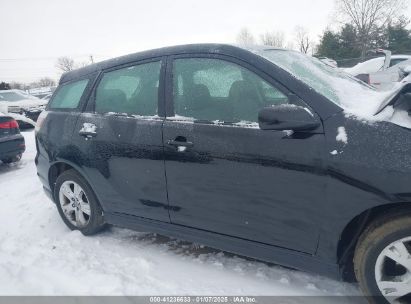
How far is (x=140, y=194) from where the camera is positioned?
9.95 feet

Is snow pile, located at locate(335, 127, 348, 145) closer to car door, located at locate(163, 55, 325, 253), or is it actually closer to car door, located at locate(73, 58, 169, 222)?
car door, located at locate(163, 55, 325, 253)

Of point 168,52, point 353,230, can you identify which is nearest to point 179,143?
point 168,52

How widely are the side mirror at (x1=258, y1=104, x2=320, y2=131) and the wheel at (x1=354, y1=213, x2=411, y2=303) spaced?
2.28ft

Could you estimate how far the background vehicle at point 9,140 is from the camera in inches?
258

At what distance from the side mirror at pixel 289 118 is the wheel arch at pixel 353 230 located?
611 mm

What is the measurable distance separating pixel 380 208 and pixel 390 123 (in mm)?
496

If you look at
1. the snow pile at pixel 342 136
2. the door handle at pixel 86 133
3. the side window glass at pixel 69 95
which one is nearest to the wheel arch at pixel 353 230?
the snow pile at pixel 342 136

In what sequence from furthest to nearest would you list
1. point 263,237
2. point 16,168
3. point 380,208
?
point 16,168, point 263,237, point 380,208

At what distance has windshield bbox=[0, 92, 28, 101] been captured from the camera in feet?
49.2

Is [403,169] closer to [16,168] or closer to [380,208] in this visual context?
[380,208]

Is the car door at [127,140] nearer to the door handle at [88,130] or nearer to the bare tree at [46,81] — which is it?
the door handle at [88,130]

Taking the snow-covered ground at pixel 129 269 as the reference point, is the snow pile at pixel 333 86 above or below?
above

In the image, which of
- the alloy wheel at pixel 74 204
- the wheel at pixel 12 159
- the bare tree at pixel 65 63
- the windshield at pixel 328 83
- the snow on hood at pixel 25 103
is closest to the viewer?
the windshield at pixel 328 83

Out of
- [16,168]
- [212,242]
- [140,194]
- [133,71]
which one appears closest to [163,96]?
[133,71]
